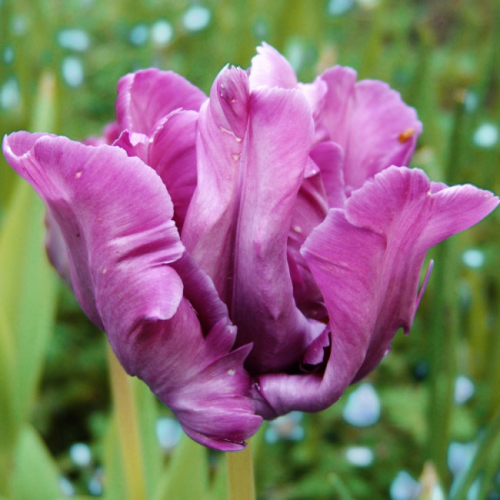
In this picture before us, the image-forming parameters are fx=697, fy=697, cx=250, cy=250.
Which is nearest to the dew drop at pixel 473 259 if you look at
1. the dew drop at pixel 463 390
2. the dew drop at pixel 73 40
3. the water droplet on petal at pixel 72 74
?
the dew drop at pixel 463 390

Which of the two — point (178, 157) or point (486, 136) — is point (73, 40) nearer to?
point (486, 136)

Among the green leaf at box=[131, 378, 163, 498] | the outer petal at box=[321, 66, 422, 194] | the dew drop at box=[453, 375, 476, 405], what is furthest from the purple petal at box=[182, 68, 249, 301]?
the dew drop at box=[453, 375, 476, 405]

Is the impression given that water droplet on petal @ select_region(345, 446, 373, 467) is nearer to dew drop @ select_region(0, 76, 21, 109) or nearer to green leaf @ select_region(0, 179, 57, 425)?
green leaf @ select_region(0, 179, 57, 425)

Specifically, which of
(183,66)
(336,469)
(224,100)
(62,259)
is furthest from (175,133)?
(183,66)

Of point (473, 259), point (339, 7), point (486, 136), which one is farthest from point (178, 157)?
point (339, 7)

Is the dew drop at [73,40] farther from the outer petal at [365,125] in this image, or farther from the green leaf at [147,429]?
the outer petal at [365,125]

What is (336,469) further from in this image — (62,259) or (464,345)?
(62,259)
